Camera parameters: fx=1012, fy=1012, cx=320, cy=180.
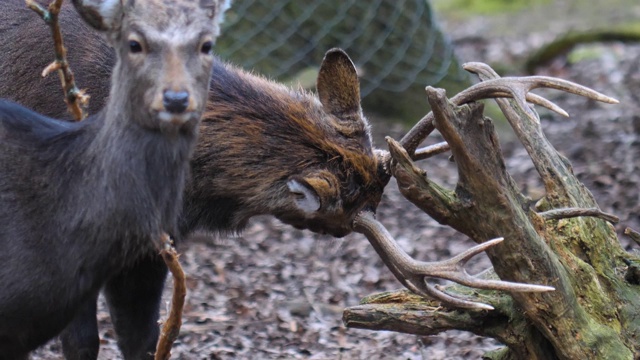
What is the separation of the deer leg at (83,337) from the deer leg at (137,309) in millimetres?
128

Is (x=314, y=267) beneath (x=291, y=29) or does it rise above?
beneath

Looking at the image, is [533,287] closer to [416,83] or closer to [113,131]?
[113,131]

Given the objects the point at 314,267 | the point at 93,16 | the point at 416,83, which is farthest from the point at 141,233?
the point at 416,83

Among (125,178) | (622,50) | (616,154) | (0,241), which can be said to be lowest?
(0,241)

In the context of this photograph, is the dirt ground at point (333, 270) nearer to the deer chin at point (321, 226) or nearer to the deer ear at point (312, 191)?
the deer chin at point (321, 226)

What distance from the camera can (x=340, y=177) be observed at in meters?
5.29

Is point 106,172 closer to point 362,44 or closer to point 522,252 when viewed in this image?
point 522,252

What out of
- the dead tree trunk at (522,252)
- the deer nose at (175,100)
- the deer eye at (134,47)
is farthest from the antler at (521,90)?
the deer eye at (134,47)

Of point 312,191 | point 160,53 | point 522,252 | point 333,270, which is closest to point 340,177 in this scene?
point 312,191

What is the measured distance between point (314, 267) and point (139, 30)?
164 inches

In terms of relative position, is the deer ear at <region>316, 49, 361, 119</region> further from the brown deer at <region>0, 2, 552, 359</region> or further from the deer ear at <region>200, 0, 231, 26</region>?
the deer ear at <region>200, 0, 231, 26</region>

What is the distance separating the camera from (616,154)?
948 cm

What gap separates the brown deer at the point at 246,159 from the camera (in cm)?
530

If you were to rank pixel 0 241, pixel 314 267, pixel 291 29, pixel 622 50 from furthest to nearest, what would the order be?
pixel 622 50 → pixel 291 29 → pixel 314 267 → pixel 0 241
